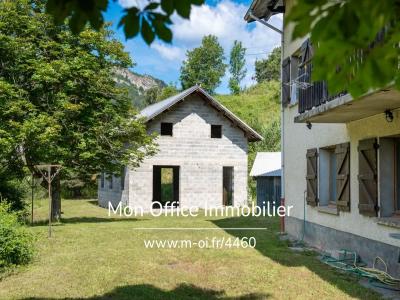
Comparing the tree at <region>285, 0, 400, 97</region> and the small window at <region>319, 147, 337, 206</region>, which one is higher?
the tree at <region>285, 0, 400, 97</region>

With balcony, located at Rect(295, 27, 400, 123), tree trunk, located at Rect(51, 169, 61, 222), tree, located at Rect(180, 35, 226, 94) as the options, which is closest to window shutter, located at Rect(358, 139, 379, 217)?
balcony, located at Rect(295, 27, 400, 123)

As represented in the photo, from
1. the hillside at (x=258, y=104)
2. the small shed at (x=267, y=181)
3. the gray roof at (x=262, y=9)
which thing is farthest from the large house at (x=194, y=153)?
the gray roof at (x=262, y=9)

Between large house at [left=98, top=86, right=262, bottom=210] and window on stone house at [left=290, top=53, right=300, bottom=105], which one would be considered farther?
large house at [left=98, top=86, right=262, bottom=210]

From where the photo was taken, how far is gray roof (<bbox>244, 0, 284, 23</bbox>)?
1364 cm

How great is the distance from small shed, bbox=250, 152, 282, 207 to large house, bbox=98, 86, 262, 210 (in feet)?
6.87

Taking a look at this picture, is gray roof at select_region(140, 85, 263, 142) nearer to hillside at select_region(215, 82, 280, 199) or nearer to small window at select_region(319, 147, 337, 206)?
hillside at select_region(215, 82, 280, 199)

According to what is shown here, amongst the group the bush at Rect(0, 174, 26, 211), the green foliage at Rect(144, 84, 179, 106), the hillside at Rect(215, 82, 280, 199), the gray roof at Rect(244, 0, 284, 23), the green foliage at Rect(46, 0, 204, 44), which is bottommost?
the bush at Rect(0, 174, 26, 211)

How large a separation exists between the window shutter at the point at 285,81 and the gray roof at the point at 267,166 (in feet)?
29.1

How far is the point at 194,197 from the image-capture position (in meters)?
24.4

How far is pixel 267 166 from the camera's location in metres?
23.5

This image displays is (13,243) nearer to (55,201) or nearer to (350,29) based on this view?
(350,29)

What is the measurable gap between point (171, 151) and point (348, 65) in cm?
2226

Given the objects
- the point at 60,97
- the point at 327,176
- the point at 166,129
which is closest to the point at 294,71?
the point at 327,176

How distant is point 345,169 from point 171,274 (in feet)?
13.6
